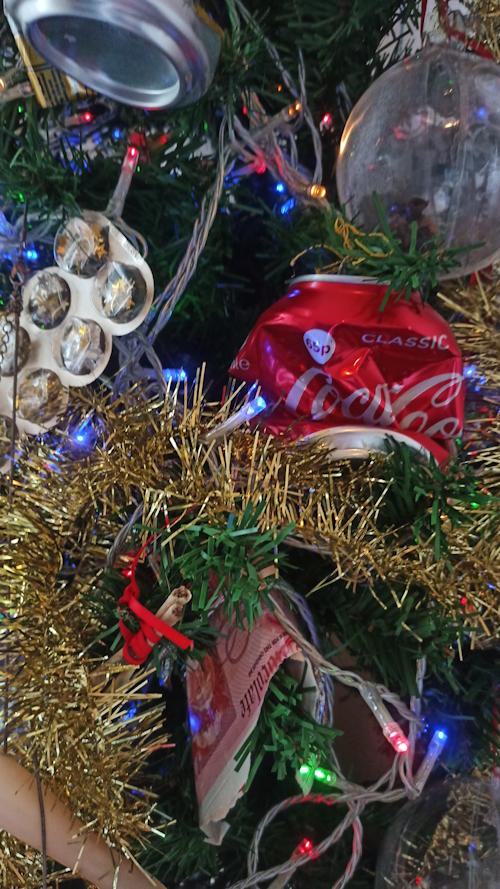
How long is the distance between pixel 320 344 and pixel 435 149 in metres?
0.13

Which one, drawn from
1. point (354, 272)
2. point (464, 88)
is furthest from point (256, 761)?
point (464, 88)

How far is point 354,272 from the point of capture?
483 millimetres

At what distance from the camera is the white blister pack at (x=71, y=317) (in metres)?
0.44

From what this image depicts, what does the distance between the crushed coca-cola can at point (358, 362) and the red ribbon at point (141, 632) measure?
13cm

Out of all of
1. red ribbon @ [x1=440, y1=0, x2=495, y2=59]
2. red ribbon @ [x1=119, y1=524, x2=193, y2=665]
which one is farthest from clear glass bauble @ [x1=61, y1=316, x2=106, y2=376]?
red ribbon @ [x1=440, y1=0, x2=495, y2=59]

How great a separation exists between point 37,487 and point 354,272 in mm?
243

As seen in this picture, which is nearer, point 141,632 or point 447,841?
point 141,632

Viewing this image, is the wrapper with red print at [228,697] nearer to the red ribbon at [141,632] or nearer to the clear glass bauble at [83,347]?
the red ribbon at [141,632]

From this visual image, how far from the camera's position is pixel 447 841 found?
512mm

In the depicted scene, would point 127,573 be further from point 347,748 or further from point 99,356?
point 347,748

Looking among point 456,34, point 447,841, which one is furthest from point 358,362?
point 447,841

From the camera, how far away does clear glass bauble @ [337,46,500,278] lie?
428 millimetres

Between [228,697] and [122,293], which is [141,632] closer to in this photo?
[228,697]

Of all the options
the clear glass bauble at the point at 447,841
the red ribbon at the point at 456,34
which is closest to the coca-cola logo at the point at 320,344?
the red ribbon at the point at 456,34
